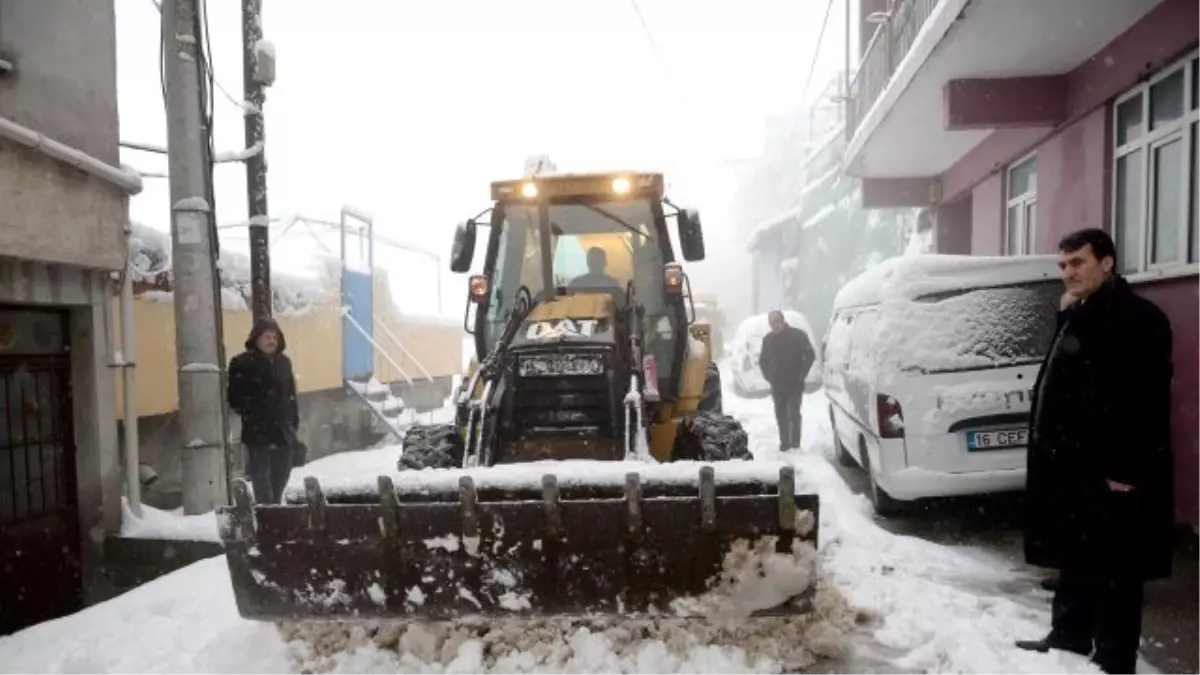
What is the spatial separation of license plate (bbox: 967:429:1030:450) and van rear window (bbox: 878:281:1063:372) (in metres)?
0.45

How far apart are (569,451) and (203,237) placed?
327 cm

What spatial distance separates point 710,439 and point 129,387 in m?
4.75

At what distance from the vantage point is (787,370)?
9273 millimetres

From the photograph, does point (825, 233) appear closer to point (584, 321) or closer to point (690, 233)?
point (690, 233)

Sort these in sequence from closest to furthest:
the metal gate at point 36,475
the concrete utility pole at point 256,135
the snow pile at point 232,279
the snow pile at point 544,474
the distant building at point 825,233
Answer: the snow pile at point 544,474 → the metal gate at point 36,475 → the concrete utility pole at point 256,135 → the snow pile at point 232,279 → the distant building at point 825,233

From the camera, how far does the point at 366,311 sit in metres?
12.1

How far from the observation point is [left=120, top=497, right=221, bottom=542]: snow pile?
18.5ft

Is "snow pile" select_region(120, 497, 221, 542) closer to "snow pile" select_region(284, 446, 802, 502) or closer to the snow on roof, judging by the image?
"snow pile" select_region(284, 446, 802, 502)

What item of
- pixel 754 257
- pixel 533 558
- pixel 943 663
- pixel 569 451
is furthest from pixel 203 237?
pixel 754 257

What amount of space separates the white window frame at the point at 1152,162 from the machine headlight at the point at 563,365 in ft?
13.7

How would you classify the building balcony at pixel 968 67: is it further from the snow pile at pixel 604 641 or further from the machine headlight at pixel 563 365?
the snow pile at pixel 604 641

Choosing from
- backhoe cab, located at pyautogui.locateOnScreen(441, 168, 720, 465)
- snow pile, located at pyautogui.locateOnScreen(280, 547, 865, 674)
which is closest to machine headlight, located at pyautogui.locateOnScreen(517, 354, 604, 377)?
backhoe cab, located at pyautogui.locateOnScreen(441, 168, 720, 465)

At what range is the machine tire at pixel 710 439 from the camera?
165 inches

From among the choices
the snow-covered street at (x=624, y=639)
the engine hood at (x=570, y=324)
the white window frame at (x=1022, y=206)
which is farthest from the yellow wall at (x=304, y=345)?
the white window frame at (x=1022, y=206)
